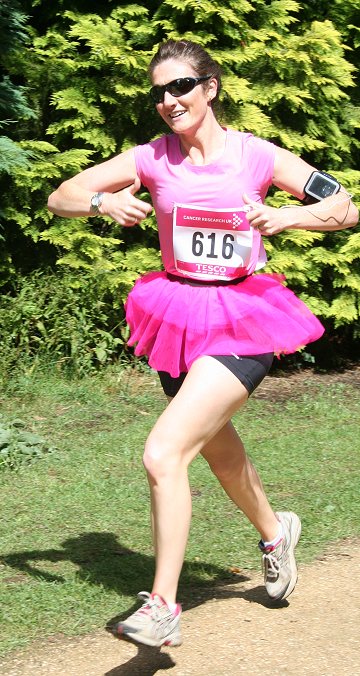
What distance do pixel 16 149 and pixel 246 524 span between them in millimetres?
3028

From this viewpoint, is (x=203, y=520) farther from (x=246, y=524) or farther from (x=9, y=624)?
(x=9, y=624)

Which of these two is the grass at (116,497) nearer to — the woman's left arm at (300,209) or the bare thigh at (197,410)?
the bare thigh at (197,410)

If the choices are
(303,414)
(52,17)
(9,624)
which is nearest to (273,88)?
(52,17)

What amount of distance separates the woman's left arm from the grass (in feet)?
5.10

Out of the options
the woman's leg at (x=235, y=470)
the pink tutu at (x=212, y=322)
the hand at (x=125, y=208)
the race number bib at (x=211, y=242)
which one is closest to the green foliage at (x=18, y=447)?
the woman's leg at (x=235, y=470)

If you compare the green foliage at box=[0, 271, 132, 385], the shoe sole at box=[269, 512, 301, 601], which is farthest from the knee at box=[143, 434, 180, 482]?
the green foliage at box=[0, 271, 132, 385]

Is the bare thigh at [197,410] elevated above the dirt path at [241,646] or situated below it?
above

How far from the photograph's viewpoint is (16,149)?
22.4 ft

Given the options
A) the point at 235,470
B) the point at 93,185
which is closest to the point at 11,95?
the point at 93,185

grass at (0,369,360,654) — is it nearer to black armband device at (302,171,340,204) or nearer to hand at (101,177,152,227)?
hand at (101,177,152,227)

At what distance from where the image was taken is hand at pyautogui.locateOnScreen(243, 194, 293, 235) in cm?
352

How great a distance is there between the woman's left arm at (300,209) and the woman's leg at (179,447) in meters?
0.53

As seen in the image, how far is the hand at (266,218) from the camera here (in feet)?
11.6

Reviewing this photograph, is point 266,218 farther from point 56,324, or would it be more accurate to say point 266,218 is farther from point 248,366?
point 56,324
